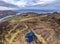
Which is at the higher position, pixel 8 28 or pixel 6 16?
pixel 6 16

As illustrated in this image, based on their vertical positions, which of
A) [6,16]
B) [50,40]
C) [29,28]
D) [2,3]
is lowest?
[50,40]

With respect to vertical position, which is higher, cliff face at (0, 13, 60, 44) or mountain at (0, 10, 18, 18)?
mountain at (0, 10, 18, 18)

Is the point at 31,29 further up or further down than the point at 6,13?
further down

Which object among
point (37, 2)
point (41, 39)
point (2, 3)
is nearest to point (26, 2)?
point (37, 2)

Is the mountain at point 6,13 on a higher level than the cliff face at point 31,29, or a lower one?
higher

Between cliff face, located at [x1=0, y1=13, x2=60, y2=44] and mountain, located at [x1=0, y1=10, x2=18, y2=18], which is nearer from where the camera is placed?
cliff face, located at [x1=0, y1=13, x2=60, y2=44]

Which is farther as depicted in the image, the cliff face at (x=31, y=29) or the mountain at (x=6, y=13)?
the mountain at (x=6, y=13)

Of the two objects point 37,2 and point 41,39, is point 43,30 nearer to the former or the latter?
point 41,39
